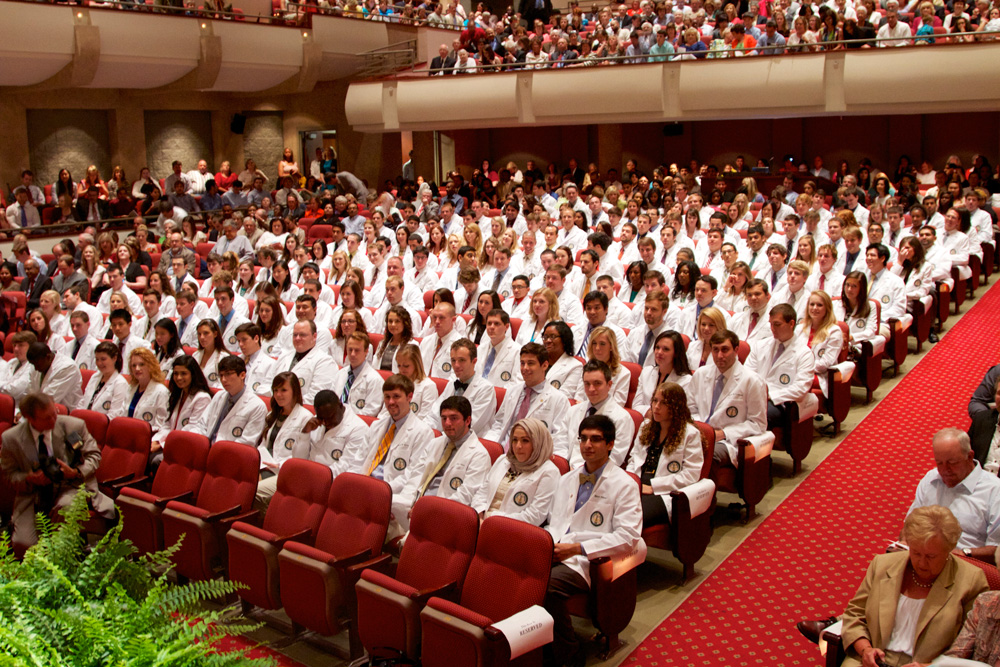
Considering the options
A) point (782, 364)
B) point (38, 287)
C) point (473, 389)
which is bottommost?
point (473, 389)

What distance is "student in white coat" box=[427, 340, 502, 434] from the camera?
528 centimetres

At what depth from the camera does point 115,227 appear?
12.3m

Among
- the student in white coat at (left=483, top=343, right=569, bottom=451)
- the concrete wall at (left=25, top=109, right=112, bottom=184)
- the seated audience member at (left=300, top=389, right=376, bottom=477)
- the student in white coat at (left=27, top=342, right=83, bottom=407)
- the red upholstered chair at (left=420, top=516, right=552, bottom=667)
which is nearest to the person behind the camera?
the red upholstered chair at (left=420, top=516, right=552, bottom=667)

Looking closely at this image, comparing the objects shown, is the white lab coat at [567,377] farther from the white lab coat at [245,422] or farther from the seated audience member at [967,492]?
the seated audience member at [967,492]

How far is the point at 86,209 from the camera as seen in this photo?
12.3 m

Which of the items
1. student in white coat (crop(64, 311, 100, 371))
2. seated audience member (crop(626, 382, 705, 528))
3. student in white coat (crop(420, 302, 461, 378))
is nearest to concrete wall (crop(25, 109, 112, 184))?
student in white coat (crop(64, 311, 100, 371))

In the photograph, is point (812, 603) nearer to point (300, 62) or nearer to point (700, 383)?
point (700, 383)

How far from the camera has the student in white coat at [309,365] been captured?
6027mm

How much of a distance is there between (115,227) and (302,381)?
7.57 meters

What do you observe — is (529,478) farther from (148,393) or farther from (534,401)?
(148,393)

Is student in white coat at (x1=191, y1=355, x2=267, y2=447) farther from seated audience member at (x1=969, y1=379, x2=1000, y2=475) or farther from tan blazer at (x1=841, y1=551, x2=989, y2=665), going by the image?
seated audience member at (x1=969, y1=379, x2=1000, y2=475)

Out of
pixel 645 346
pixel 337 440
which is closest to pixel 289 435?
pixel 337 440

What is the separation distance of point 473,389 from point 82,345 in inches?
154

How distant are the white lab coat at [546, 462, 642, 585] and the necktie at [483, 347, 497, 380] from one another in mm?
2157
